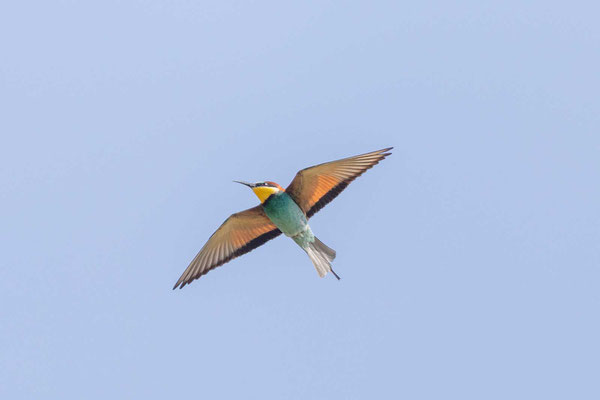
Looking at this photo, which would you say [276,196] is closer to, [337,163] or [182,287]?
[337,163]

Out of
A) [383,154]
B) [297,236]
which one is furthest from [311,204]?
[383,154]

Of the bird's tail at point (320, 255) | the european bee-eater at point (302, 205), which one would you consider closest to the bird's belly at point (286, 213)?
the european bee-eater at point (302, 205)

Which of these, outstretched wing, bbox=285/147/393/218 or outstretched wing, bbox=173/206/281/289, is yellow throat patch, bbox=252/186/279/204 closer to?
outstretched wing, bbox=285/147/393/218

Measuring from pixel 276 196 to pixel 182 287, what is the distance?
1.28 meters

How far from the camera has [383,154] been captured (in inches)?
323

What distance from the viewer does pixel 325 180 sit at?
8.46 meters

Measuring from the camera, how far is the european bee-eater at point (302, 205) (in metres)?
8.36

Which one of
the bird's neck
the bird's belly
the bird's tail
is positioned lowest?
the bird's tail

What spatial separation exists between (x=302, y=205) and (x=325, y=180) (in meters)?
0.33

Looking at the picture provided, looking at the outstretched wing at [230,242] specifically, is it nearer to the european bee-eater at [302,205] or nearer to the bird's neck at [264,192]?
the european bee-eater at [302,205]

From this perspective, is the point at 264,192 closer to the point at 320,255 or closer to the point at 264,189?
the point at 264,189

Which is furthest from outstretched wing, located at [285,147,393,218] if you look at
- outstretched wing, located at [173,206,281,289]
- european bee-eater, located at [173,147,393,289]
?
outstretched wing, located at [173,206,281,289]

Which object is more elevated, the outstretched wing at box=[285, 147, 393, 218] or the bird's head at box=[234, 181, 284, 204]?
the bird's head at box=[234, 181, 284, 204]

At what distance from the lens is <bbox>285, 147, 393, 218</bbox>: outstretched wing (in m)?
8.29
